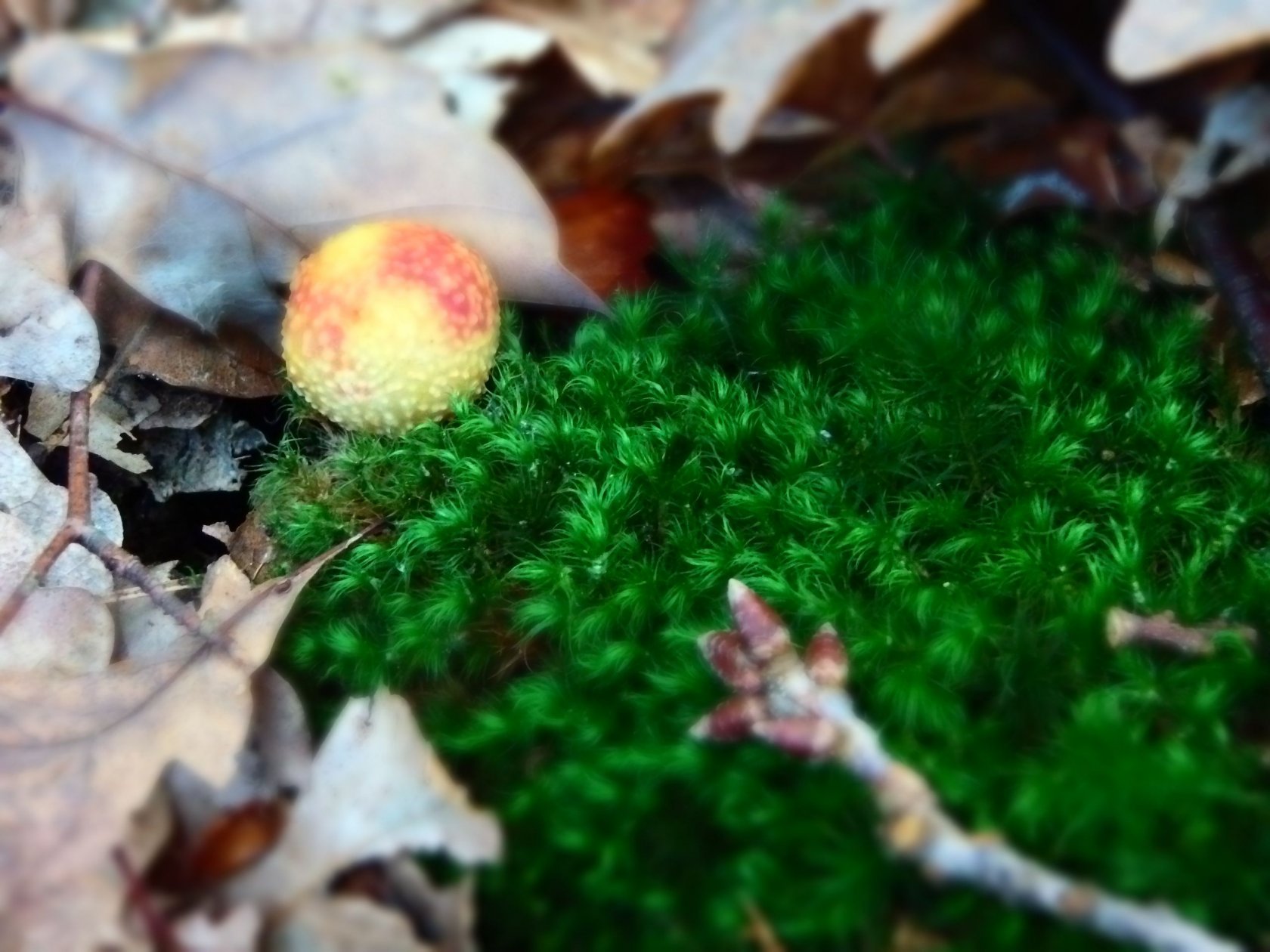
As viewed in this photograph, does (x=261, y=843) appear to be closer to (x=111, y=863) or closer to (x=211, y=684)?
(x=111, y=863)

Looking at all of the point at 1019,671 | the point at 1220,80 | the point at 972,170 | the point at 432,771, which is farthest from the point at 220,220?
the point at 1220,80

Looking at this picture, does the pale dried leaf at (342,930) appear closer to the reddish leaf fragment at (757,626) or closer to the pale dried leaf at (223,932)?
Result: the pale dried leaf at (223,932)

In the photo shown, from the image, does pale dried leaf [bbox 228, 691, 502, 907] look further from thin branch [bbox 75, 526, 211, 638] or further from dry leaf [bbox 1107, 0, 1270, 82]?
dry leaf [bbox 1107, 0, 1270, 82]

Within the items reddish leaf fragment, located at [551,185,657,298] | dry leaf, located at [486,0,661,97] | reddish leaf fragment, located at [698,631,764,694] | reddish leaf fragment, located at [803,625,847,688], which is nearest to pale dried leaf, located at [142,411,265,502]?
reddish leaf fragment, located at [551,185,657,298]

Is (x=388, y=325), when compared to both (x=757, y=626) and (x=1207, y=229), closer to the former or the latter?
(x=757, y=626)

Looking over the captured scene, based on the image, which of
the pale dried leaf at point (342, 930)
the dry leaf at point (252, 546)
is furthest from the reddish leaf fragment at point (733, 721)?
A: the dry leaf at point (252, 546)
